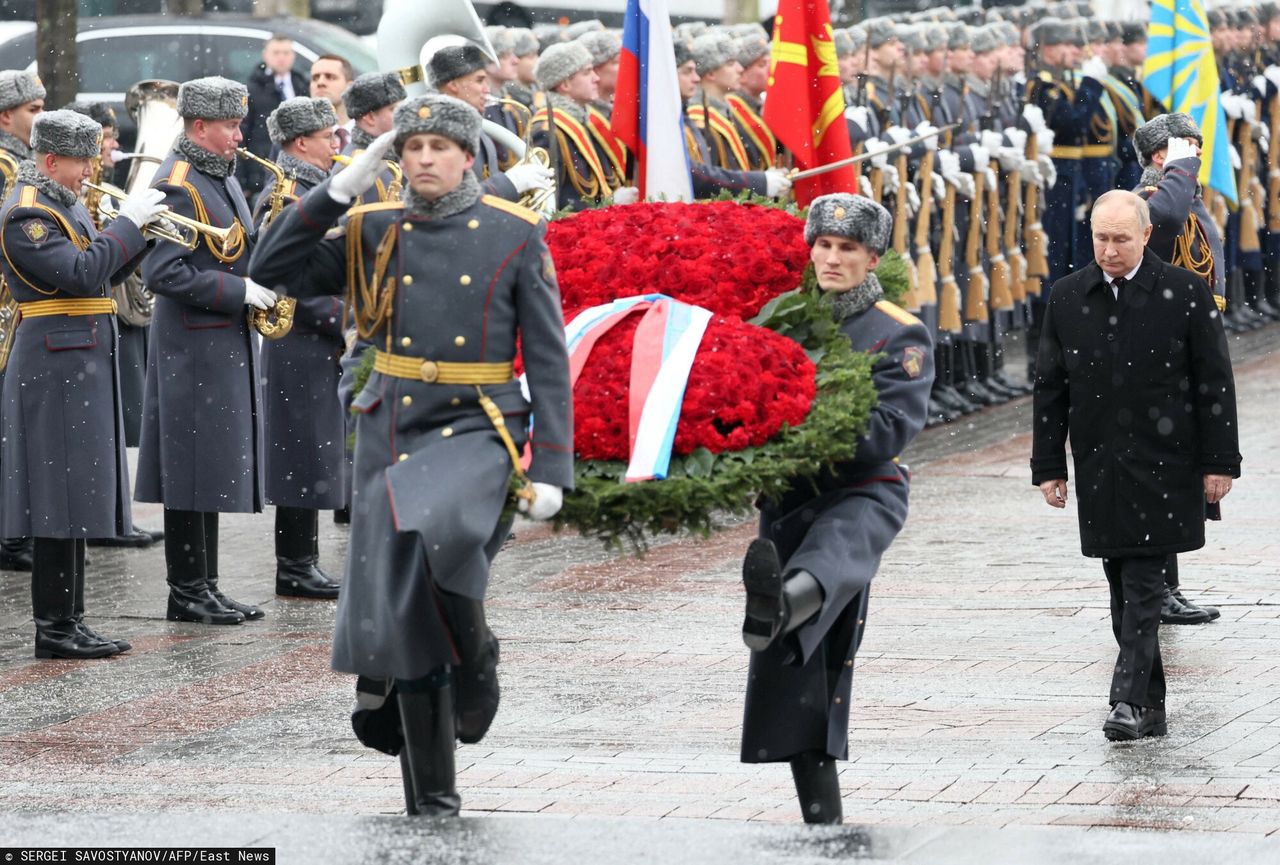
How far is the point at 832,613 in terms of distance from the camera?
625cm

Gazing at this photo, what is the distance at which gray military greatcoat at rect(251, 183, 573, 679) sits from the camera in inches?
237

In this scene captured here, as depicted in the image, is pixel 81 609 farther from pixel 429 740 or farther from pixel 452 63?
pixel 429 740

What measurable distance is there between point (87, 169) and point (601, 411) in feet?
13.2

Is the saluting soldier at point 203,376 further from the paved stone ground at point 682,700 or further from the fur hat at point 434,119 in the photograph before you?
the fur hat at point 434,119

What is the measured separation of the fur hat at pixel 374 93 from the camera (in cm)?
987

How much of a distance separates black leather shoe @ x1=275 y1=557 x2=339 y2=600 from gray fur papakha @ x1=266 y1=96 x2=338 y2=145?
6.00 feet

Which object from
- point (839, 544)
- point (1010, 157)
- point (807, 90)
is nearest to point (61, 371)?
point (807, 90)

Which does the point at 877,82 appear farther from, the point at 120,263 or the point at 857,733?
the point at 857,733

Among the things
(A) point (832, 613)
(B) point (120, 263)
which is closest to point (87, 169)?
(B) point (120, 263)

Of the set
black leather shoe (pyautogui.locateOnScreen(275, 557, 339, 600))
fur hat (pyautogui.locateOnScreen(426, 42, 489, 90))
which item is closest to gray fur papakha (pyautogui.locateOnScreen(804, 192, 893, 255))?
fur hat (pyautogui.locateOnScreen(426, 42, 489, 90))

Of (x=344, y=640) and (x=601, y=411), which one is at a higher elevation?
(x=601, y=411)

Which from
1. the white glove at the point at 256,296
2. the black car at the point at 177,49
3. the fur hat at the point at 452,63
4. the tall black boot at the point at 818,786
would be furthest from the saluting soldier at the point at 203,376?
the black car at the point at 177,49

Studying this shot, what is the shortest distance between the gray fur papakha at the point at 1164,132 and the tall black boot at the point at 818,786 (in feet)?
15.0

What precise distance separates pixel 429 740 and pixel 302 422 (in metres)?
4.63
